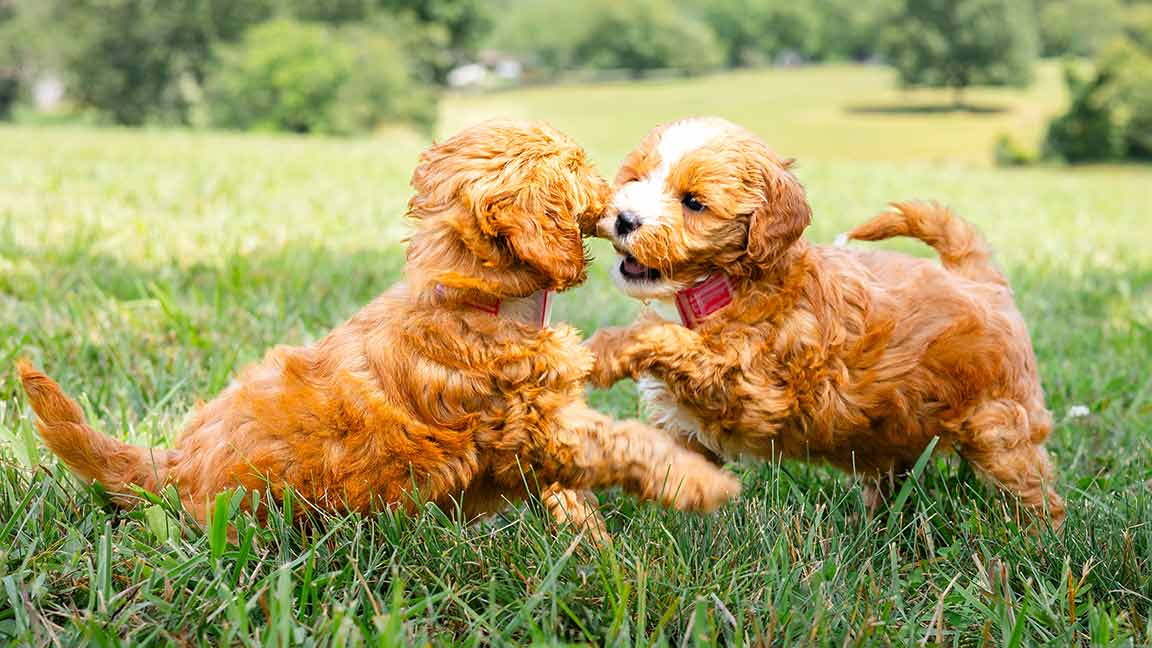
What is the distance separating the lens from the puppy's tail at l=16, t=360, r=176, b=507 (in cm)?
249

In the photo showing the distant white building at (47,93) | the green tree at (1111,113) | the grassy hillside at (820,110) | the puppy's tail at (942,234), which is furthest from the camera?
the distant white building at (47,93)

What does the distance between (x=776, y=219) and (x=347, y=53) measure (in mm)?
28242

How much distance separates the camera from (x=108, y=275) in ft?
17.0

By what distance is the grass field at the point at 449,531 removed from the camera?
221 cm

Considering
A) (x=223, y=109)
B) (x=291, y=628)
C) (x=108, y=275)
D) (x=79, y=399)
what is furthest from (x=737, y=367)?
(x=223, y=109)

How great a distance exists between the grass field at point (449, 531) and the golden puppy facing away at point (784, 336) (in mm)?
202

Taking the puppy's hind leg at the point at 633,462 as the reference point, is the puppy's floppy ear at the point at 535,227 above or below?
above

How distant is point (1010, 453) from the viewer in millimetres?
3074

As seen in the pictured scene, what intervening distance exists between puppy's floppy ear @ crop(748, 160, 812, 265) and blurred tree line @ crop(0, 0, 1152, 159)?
2651cm

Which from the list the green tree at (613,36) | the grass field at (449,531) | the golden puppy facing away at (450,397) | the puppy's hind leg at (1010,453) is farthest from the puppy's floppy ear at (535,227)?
the green tree at (613,36)

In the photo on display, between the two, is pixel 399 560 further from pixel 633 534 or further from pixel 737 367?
pixel 737 367

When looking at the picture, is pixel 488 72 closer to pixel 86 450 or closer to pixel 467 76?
pixel 467 76

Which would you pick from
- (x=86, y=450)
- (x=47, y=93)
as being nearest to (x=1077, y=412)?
(x=86, y=450)

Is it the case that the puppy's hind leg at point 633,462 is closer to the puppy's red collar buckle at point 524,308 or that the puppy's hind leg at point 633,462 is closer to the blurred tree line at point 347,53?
the puppy's red collar buckle at point 524,308
